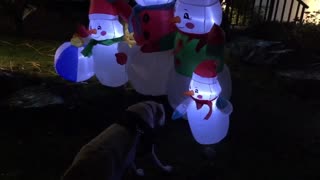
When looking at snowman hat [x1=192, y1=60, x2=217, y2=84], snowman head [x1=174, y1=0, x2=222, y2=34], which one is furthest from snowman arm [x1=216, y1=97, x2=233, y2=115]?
snowman head [x1=174, y1=0, x2=222, y2=34]

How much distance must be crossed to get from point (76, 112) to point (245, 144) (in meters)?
2.19

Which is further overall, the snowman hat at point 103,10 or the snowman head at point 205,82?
the snowman hat at point 103,10

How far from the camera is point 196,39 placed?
4824 millimetres

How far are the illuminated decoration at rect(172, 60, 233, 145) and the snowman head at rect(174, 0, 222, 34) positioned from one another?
449mm

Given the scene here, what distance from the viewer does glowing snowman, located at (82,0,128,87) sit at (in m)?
5.65

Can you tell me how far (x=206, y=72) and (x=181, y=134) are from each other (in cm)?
110

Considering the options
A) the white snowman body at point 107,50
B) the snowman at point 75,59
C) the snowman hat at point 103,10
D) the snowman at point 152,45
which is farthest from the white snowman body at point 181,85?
the snowman at point 75,59

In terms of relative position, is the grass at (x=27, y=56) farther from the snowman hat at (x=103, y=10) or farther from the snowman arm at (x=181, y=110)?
the snowman arm at (x=181, y=110)

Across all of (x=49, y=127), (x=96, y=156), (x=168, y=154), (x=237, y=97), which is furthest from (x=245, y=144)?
(x=96, y=156)

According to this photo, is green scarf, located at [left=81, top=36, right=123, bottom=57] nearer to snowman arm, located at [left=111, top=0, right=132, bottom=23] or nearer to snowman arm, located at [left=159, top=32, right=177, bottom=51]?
snowman arm, located at [left=111, top=0, right=132, bottom=23]

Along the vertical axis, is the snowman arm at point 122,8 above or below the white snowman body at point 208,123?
above

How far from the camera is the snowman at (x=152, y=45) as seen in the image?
521 cm

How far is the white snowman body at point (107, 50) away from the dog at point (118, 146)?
2190 mm

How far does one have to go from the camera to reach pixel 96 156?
293 cm
